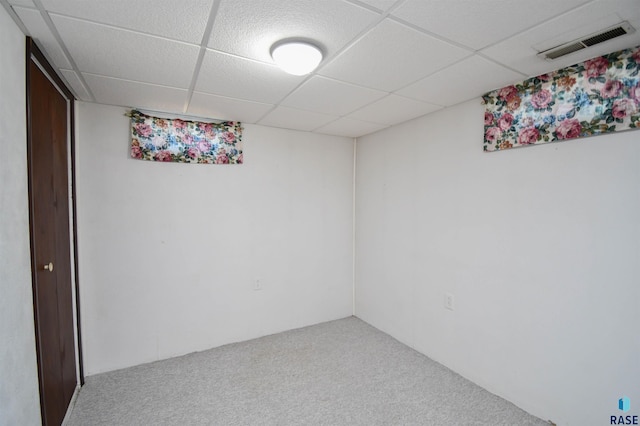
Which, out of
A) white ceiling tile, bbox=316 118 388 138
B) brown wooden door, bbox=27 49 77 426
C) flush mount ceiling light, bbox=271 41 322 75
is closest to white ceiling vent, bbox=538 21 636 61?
flush mount ceiling light, bbox=271 41 322 75

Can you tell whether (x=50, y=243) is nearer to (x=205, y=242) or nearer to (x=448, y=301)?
(x=205, y=242)

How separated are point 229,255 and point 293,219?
805 millimetres

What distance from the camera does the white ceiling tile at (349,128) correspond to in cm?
303

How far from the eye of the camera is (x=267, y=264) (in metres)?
3.24

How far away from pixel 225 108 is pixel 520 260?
2.63m

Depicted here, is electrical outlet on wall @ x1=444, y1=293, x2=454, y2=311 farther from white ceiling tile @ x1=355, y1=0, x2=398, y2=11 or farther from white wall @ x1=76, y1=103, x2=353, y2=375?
white ceiling tile @ x1=355, y1=0, x2=398, y2=11

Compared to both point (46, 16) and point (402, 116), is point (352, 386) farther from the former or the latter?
point (46, 16)

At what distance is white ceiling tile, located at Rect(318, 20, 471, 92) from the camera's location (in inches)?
58.9

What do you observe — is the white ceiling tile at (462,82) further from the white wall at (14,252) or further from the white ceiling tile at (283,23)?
the white wall at (14,252)

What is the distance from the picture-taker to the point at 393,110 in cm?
264

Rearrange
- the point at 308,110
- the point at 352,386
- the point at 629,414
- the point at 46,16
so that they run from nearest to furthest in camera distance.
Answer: the point at 46,16 → the point at 629,414 → the point at 352,386 → the point at 308,110

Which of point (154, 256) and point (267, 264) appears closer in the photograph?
point (154, 256)

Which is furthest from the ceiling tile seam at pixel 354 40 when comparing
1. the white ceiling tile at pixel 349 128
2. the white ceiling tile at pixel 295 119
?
the white ceiling tile at pixel 349 128

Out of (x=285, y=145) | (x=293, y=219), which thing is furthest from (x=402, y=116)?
(x=293, y=219)
